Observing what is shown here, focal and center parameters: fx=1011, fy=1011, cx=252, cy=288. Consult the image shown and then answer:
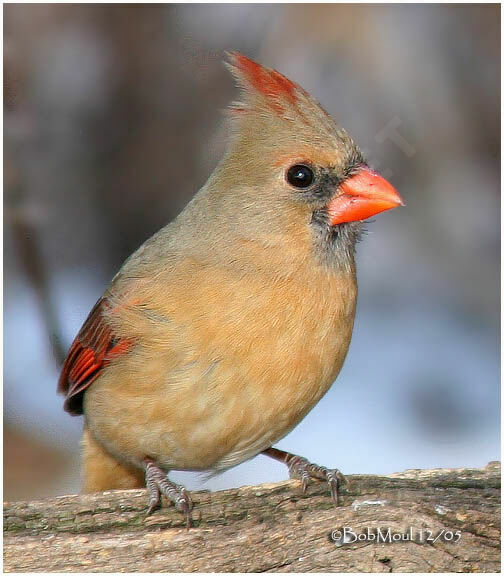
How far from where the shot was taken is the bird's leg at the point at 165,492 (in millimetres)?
2602

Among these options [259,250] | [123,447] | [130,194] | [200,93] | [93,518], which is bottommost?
[93,518]

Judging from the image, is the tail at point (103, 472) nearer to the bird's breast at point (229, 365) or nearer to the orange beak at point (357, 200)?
the bird's breast at point (229, 365)

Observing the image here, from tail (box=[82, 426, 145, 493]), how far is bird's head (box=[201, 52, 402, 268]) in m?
0.82

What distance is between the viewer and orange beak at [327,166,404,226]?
9.05 feet

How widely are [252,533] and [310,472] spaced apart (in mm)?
327

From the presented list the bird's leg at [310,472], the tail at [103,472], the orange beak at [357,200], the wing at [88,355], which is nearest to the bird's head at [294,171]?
the orange beak at [357,200]

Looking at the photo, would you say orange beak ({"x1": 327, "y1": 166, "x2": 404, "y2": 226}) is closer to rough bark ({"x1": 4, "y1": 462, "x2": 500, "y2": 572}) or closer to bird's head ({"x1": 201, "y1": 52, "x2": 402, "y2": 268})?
bird's head ({"x1": 201, "y1": 52, "x2": 402, "y2": 268})

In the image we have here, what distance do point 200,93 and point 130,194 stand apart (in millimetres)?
467

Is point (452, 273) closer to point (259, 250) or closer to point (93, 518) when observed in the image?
point (259, 250)

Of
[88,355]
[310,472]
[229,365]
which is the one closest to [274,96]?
[229,365]

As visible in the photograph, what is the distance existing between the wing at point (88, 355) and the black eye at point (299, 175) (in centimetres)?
63

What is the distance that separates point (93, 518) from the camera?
101 inches

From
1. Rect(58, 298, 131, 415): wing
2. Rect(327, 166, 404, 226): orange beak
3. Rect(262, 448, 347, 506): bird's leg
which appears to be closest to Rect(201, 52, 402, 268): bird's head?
Rect(327, 166, 404, 226): orange beak

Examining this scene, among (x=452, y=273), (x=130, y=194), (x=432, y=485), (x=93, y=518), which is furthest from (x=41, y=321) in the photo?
(x=452, y=273)
